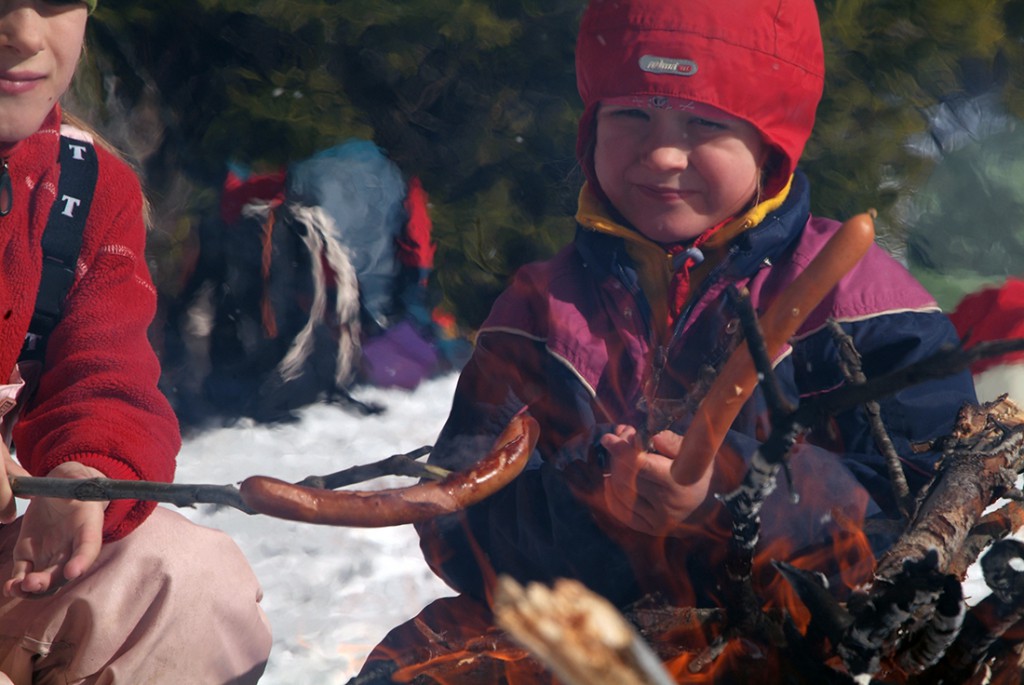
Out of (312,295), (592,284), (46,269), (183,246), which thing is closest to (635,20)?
(592,284)

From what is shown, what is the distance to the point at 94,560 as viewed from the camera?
→ 148 centimetres

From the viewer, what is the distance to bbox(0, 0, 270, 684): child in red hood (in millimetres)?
1459

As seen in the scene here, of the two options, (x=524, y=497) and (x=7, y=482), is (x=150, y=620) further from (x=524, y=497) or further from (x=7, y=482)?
(x=524, y=497)

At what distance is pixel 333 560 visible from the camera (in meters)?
1.50

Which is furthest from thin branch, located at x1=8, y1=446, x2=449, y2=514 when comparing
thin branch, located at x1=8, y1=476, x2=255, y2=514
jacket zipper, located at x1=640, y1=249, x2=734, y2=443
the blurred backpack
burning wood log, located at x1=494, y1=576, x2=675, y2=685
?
Result: burning wood log, located at x1=494, y1=576, x2=675, y2=685

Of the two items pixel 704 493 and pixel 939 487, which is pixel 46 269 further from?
pixel 939 487

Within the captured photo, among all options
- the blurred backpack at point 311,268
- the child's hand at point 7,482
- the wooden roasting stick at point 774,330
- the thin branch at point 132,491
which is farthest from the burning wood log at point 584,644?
the child's hand at point 7,482

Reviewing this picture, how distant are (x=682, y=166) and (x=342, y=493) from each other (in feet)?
1.84

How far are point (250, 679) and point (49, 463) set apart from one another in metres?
0.39

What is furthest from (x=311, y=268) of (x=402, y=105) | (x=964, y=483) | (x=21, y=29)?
(x=964, y=483)

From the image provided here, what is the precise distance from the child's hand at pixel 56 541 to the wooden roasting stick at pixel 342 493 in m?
0.04

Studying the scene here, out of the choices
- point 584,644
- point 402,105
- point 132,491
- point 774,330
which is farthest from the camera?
point 402,105

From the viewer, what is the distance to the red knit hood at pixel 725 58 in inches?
50.9

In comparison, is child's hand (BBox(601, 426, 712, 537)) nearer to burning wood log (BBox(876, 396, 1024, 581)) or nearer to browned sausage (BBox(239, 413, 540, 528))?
browned sausage (BBox(239, 413, 540, 528))
